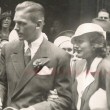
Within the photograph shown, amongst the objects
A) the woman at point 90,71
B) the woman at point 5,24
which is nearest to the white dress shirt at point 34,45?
the woman at point 90,71

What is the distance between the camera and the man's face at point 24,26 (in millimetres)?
1594

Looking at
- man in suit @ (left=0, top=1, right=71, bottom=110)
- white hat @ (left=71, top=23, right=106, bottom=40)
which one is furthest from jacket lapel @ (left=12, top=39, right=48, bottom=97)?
white hat @ (left=71, top=23, right=106, bottom=40)

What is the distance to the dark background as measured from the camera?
2191 millimetres

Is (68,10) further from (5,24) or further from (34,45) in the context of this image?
→ (34,45)

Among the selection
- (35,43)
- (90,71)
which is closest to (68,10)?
(90,71)

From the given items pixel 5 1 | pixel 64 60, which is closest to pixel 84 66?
pixel 64 60

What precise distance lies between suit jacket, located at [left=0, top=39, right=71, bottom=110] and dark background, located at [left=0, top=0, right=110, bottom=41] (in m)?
0.62

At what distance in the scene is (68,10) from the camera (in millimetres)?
2379

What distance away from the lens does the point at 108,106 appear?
157 centimetres

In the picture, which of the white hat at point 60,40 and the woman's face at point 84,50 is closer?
the woman's face at point 84,50

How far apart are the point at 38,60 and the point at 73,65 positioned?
38 centimetres

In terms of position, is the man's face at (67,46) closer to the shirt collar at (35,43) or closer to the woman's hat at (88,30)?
the woman's hat at (88,30)

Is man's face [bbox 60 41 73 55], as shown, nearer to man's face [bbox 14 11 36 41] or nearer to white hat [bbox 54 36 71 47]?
white hat [bbox 54 36 71 47]

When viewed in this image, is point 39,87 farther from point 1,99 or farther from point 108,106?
point 108,106
